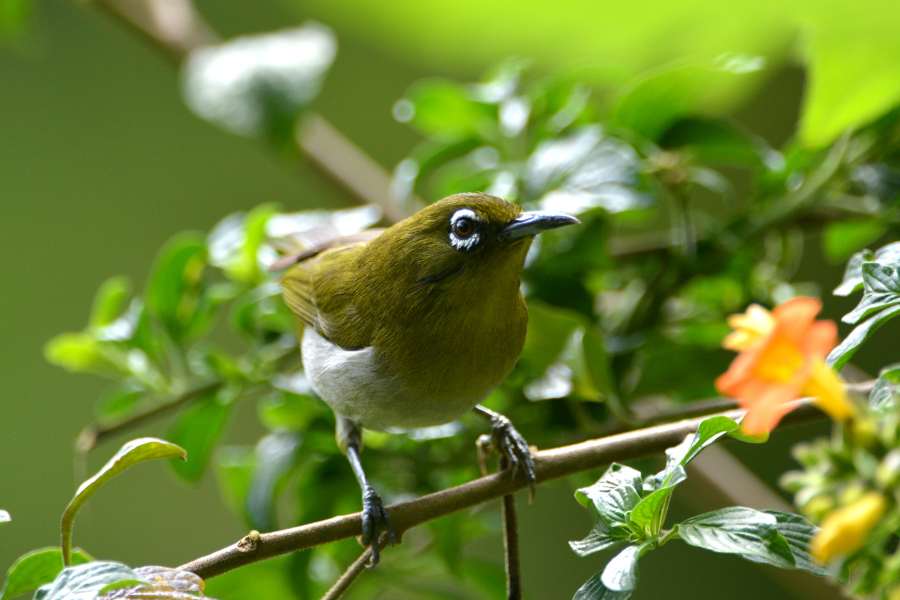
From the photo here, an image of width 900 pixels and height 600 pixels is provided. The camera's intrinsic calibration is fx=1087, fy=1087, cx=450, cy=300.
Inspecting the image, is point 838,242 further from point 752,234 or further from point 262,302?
point 262,302

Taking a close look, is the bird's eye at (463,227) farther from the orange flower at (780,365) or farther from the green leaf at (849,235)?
the orange flower at (780,365)

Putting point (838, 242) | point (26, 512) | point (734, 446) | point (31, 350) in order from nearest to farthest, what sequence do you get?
point (838, 242)
point (734, 446)
point (26, 512)
point (31, 350)

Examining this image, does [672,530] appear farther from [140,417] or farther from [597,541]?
[140,417]

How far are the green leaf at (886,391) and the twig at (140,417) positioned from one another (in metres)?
1.38

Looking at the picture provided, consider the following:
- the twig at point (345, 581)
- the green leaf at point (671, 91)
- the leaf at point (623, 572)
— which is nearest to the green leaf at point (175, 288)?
the green leaf at point (671, 91)

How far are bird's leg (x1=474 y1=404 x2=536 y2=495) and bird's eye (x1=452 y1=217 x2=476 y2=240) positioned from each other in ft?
1.06

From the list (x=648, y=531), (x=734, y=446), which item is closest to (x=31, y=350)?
(x=734, y=446)

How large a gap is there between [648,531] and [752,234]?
41.8 inches

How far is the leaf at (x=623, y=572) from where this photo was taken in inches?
38.5

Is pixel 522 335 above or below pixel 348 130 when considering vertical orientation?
below

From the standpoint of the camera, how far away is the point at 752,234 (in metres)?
2.01

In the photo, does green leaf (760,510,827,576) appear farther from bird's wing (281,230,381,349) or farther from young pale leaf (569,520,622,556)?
bird's wing (281,230,381,349)

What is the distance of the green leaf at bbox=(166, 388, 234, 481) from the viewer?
203 centimetres

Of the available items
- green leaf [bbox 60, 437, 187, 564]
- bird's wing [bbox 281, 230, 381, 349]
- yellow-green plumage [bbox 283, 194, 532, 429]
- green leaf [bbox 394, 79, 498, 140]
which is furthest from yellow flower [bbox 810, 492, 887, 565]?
green leaf [bbox 394, 79, 498, 140]
